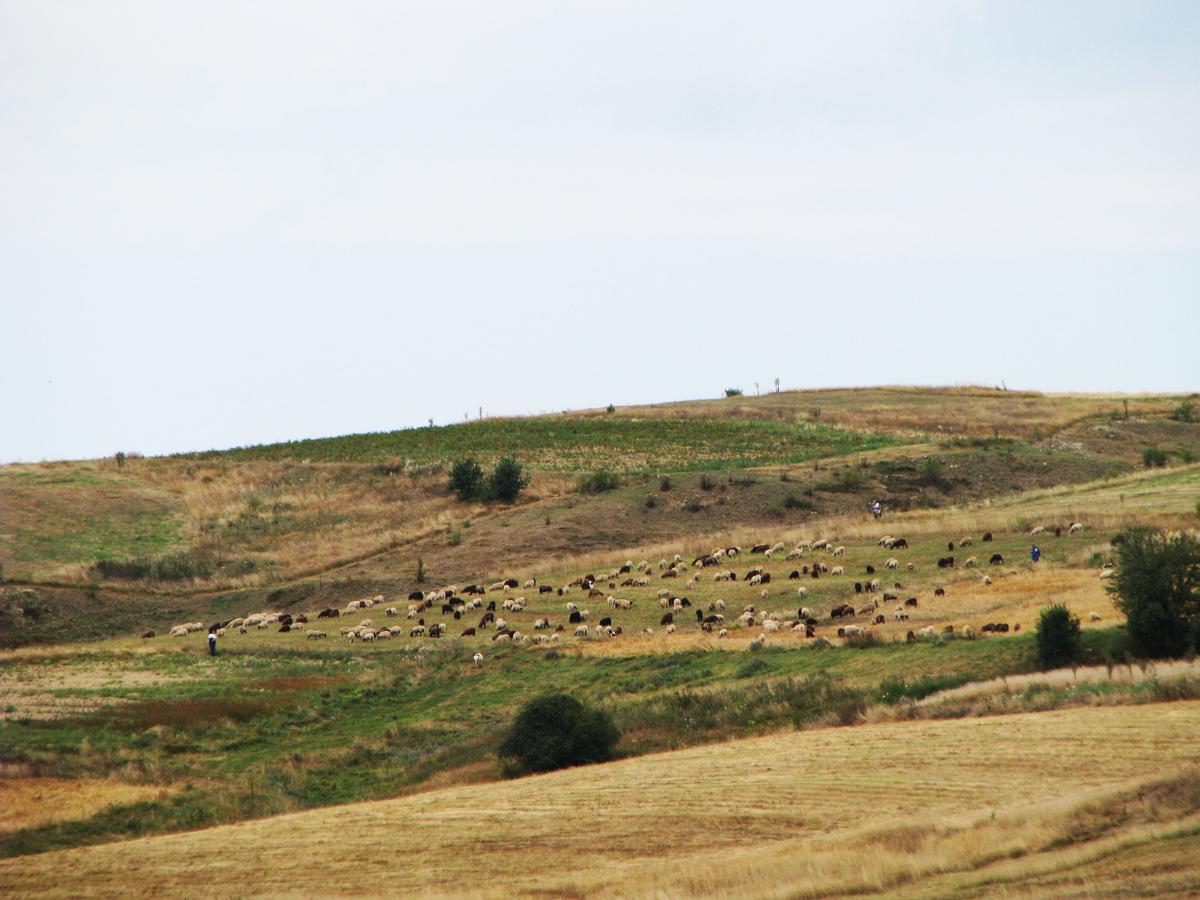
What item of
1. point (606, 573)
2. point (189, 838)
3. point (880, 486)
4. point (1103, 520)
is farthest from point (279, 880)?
point (880, 486)

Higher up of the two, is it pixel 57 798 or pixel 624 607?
pixel 624 607

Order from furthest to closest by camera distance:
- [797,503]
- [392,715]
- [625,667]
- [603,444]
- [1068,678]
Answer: [603,444], [797,503], [625,667], [392,715], [1068,678]

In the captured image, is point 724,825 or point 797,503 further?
point 797,503

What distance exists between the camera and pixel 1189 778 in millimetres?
22688

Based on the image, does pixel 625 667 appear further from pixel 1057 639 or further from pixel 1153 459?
pixel 1153 459

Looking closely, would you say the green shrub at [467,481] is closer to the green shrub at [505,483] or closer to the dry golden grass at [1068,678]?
the green shrub at [505,483]

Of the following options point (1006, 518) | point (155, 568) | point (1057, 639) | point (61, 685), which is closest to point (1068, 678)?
point (1057, 639)

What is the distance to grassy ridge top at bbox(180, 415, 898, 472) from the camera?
102938mm

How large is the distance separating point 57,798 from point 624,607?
2748cm

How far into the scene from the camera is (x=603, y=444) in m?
110

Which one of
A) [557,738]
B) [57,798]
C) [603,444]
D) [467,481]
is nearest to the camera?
[557,738]

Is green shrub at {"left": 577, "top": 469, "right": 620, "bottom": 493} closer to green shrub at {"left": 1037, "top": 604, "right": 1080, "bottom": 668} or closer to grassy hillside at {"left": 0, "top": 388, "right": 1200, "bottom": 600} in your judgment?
grassy hillside at {"left": 0, "top": 388, "right": 1200, "bottom": 600}

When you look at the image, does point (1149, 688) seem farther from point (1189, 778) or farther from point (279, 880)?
point (279, 880)

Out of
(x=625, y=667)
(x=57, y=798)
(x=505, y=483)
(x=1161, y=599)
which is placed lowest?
(x=57, y=798)
